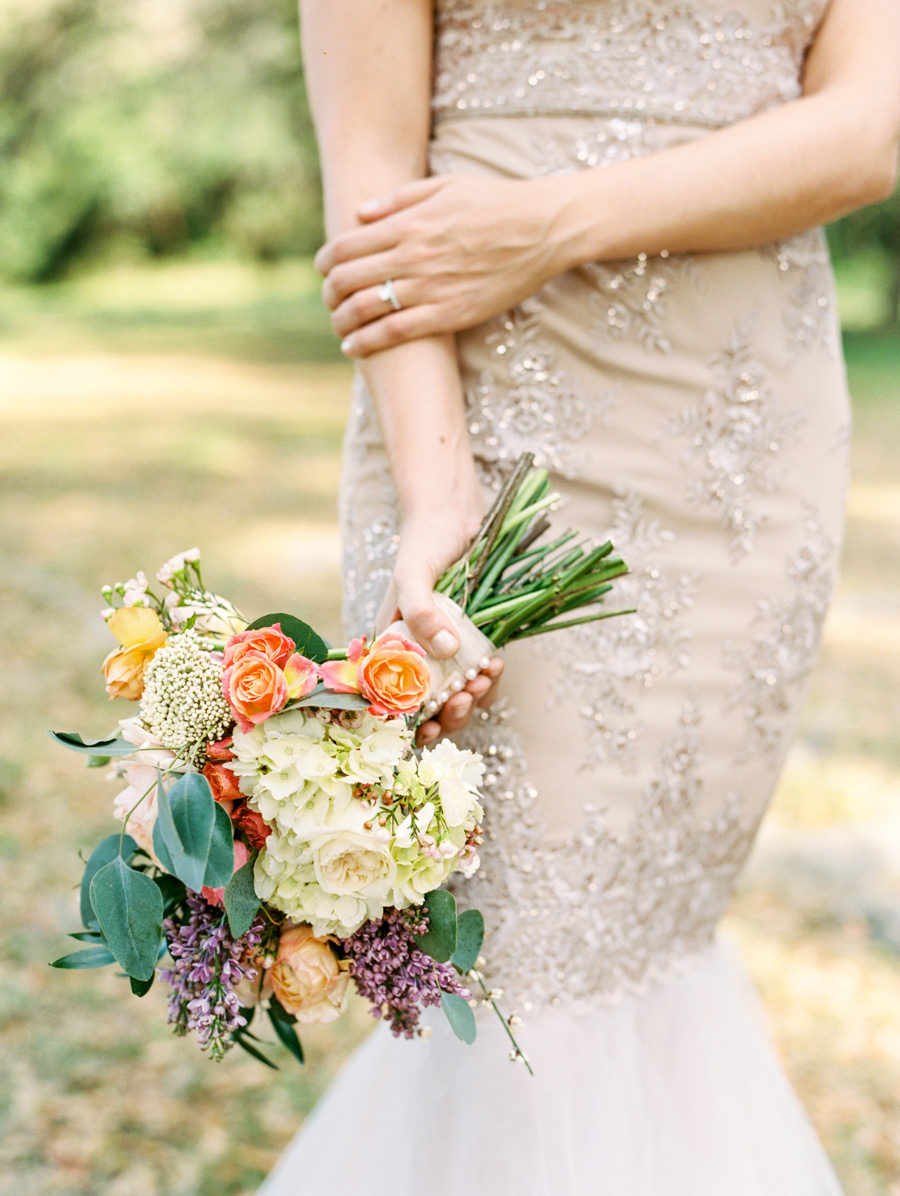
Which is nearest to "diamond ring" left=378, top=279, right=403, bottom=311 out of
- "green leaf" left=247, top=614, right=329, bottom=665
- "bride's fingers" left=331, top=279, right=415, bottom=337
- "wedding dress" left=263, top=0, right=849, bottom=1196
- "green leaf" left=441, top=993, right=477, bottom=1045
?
"bride's fingers" left=331, top=279, right=415, bottom=337

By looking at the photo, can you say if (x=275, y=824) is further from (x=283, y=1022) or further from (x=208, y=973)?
(x=283, y=1022)

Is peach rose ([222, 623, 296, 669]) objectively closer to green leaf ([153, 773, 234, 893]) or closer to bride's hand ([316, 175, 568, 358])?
green leaf ([153, 773, 234, 893])

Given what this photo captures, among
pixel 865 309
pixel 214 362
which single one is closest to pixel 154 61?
pixel 214 362

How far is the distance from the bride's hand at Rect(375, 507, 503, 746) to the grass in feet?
5.78

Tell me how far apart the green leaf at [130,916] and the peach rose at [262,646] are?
0.78 ft

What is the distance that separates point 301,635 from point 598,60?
3.31 ft

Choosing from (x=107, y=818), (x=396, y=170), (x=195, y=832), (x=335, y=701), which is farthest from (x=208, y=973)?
(x=107, y=818)

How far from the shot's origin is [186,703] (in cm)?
129

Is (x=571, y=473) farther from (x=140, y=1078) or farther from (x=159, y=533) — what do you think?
(x=159, y=533)

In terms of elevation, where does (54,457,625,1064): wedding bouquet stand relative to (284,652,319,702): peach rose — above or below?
below

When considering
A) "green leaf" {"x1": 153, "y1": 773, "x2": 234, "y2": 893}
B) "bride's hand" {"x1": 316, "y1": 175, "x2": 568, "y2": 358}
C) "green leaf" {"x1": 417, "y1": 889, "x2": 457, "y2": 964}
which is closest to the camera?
"green leaf" {"x1": 153, "y1": 773, "x2": 234, "y2": 893}

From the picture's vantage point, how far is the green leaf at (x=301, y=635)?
4.44 feet

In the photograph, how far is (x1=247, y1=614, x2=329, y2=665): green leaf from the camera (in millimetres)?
1354

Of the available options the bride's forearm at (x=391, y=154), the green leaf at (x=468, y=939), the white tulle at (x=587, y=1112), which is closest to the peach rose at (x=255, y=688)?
the green leaf at (x=468, y=939)
